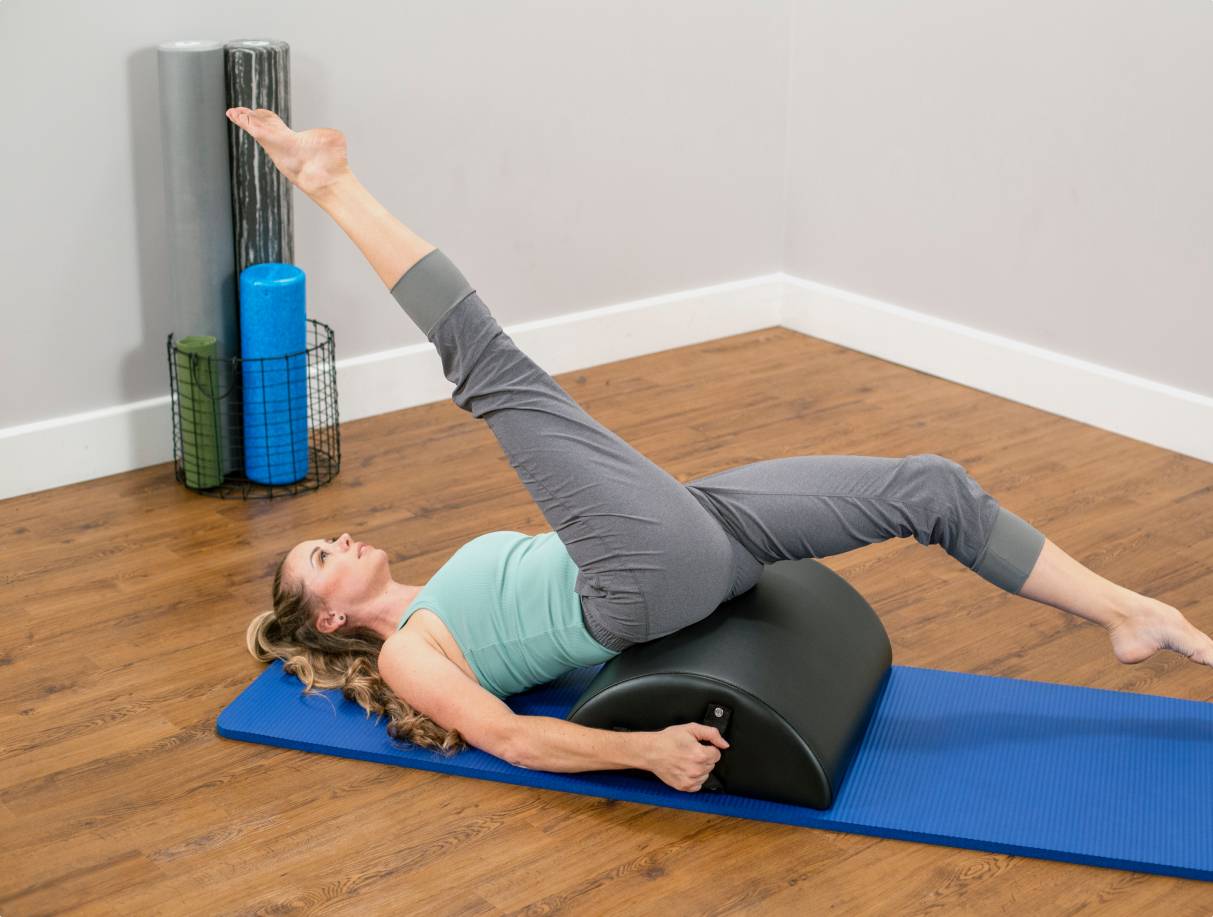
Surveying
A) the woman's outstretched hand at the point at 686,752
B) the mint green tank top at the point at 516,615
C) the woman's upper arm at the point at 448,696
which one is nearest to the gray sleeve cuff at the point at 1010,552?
the woman's outstretched hand at the point at 686,752

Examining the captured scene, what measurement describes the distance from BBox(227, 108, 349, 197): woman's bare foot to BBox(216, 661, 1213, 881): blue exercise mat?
0.87 metres

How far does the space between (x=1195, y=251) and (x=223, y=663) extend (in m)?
2.54

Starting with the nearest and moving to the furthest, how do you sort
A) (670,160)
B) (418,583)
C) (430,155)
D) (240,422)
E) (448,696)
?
1. (448,696)
2. (418,583)
3. (240,422)
4. (430,155)
5. (670,160)

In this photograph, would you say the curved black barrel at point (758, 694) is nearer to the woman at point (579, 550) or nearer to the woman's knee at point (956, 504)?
the woman at point (579, 550)

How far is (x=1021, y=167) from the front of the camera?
386 cm

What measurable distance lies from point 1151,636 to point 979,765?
34 cm

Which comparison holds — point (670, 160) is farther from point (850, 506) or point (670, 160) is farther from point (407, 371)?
point (850, 506)

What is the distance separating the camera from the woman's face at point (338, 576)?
2330mm

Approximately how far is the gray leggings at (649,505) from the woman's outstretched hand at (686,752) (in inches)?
6.8

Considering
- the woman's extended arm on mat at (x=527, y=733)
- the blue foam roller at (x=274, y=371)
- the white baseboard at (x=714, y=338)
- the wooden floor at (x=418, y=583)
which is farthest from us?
the white baseboard at (x=714, y=338)

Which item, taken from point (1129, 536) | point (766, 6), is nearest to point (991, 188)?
point (766, 6)

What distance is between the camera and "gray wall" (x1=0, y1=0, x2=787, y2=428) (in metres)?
3.17

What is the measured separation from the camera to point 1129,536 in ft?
10.1

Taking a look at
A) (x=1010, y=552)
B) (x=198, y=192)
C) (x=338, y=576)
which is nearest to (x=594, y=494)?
(x=338, y=576)
